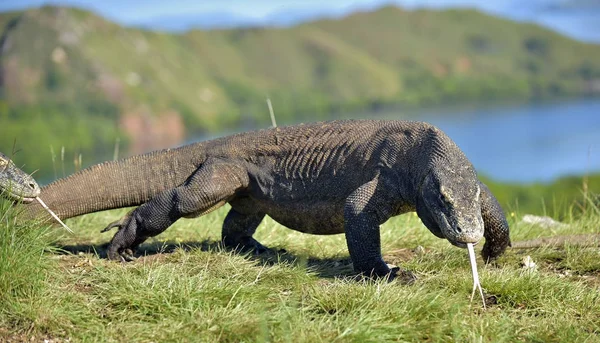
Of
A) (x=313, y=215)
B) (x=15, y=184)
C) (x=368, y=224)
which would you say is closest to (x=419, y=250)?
(x=313, y=215)

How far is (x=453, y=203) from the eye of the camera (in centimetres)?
411

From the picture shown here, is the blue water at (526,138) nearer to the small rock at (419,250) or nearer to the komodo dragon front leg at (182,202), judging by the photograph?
the small rock at (419,250)

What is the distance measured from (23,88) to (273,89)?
76791 mm

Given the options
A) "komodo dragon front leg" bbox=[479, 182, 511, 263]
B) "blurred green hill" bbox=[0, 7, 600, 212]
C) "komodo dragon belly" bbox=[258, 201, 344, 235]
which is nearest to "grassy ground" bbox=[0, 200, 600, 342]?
"komodo dragon front leg" bbox=[479, 182, 511, 263]

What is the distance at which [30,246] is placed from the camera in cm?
434

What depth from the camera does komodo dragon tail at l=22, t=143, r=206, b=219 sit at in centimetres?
562

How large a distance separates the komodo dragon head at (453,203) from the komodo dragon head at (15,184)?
2.96m

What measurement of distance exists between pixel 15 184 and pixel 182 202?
1247mm

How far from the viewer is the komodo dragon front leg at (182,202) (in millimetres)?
5332

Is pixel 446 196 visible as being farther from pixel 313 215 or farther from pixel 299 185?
pixel 299 185

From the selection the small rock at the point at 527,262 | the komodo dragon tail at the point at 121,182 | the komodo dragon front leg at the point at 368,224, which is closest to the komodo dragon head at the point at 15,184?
the komodo dragon tail at the point at 121,182

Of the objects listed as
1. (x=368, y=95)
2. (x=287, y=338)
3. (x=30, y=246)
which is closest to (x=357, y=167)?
(x=287, y=338)

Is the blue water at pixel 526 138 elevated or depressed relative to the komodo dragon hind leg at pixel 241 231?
depressed

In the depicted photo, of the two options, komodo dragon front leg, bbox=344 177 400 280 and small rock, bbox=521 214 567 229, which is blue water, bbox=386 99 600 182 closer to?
small rock, bbox=521 214 567 229
